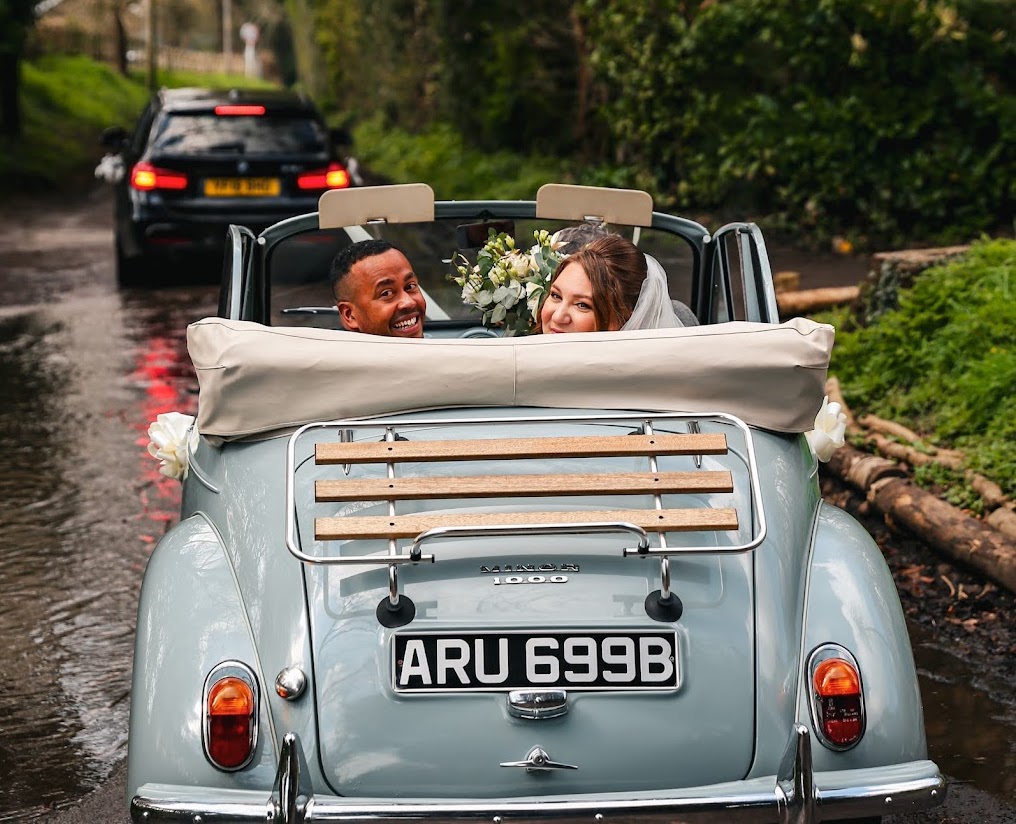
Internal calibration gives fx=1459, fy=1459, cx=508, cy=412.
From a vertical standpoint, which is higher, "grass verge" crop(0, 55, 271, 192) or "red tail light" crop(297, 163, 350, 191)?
"red tail light" crop(297, 163, 350, 191)

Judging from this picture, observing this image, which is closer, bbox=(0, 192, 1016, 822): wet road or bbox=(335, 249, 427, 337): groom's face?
bbox=(0, 192, 1016, 822): wet road

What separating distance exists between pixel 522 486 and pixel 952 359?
468 cm

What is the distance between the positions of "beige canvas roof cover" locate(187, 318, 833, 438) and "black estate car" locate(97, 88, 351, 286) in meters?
8.98

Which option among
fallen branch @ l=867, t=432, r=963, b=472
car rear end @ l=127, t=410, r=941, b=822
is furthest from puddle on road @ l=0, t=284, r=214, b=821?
fallen branch @ l=867, t=432, r=963, b=472

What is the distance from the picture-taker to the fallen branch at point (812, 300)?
9.21 meters

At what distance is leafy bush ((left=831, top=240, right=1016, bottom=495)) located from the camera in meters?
6.78

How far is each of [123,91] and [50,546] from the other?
44431 millimetres

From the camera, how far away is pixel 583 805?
115 inches

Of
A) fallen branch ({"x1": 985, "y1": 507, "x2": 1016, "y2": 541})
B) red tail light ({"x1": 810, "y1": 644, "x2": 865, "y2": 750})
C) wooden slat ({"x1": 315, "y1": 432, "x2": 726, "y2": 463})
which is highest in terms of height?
→ wooden slat ({"x1": 315, "y1": 432, "x2": 726, "y2": 463})

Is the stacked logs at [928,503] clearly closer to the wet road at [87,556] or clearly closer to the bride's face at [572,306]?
the wet road at [87,556]

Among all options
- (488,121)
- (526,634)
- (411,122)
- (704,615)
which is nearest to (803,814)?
(704,615)

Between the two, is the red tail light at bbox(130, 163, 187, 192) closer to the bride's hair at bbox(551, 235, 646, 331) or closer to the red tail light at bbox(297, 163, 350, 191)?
the red tail light at bbox(297, 163, 350, 191)

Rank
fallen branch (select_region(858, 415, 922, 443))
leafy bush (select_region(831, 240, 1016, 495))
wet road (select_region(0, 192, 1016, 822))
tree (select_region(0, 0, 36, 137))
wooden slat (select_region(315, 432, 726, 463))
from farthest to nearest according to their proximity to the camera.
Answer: tree (select_region(0, 0, 36, 137)) → fallen branch (select_region(858, 415, 922, 443)) → leafy bush (select_region(831, 240, 1016, 495)) → wet road (select_region(0, 192, 1016, 822)) → wooden slat (select_region(315, 432, 726, 463))

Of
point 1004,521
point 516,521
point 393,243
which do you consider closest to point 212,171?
point 393,243
